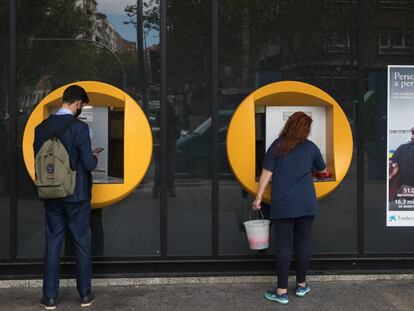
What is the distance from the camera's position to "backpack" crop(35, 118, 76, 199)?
4250 mm

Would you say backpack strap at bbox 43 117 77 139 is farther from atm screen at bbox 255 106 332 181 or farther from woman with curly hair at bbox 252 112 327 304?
atm screen at bbox 255 106 332 181

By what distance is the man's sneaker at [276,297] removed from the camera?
4648 mm

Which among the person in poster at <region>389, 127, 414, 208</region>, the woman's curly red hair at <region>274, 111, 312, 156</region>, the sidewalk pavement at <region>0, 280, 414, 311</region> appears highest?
the woman's curly red hair at <region>274, 111, 312, 156</region>

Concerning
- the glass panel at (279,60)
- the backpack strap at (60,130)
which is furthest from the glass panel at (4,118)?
the glass panel at (279,60)

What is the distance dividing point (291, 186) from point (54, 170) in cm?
173

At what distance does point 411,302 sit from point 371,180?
3.59ft

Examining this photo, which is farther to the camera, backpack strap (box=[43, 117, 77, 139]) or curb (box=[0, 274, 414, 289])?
curb (box=[0, 274, 414, 289])

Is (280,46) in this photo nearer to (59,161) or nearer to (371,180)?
(371,180)

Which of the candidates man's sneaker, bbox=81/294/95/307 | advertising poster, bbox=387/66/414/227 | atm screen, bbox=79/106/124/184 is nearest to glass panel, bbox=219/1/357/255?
advertising poster, bbox=387/66/414/227

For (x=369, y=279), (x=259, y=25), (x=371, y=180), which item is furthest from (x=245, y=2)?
(x=369, y=279)

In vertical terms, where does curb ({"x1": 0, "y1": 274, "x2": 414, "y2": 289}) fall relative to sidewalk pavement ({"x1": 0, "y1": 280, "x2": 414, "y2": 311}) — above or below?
above

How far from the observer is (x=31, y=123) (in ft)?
15.9

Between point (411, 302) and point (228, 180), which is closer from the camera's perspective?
point (411, 302)

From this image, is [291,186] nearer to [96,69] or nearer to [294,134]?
[294,134]
